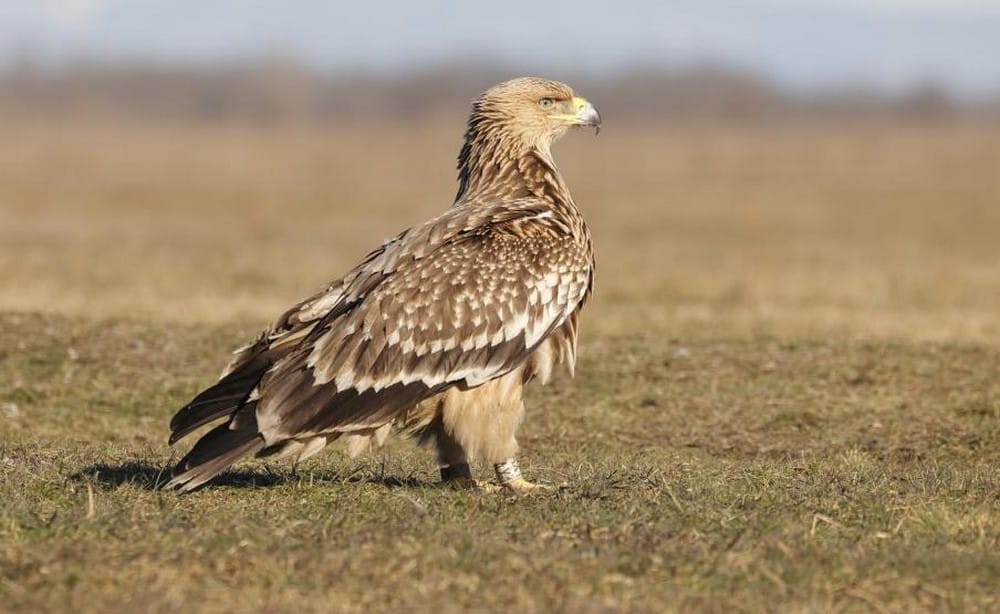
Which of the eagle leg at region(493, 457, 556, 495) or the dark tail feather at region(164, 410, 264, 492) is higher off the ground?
the dark tail feather at region(164, 410, 264, 492)

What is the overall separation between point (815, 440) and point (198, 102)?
192 metres

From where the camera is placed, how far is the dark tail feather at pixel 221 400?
859cm

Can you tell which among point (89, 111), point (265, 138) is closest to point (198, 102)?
point (89, 111)

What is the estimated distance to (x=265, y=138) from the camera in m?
102

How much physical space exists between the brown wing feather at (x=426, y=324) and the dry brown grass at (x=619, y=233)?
7.79 m


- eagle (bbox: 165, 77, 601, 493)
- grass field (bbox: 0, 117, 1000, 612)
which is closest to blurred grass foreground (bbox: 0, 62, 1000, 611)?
grass field (bbox: 0, 117, 1000, 612)

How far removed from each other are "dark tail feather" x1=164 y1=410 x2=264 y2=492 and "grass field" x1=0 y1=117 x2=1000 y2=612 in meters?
0.14

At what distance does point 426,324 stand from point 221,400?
117 cm

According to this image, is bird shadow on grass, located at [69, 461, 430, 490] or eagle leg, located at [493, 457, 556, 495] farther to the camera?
eagle leg, located at [493, 457, 556, 495]

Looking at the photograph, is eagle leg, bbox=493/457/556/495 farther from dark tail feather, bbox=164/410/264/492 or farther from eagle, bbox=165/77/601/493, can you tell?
dark tail feather, bbox=164/410/264/492

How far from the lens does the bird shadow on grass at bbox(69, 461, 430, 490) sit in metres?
8.84

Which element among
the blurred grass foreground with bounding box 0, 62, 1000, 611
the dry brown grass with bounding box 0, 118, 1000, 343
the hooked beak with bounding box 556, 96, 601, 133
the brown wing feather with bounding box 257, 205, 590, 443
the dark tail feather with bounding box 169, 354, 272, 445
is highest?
the hooked beak with bounding box 556, 96, 601, 133

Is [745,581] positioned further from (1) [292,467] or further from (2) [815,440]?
(2) [815,440]

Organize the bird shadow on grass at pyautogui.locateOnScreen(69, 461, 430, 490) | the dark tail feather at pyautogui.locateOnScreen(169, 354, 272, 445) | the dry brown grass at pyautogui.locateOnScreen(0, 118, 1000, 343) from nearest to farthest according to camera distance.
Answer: the dark tail feather at pyautogui.locateOnScreen(169, 354, 272, 445) < the bird shadow on grass at pyautogui.locateOnScreen(69, 461, 430, 490) < the dry brown grass at pyautogui.locateOnScreen(0, 118, 1000, 343)
